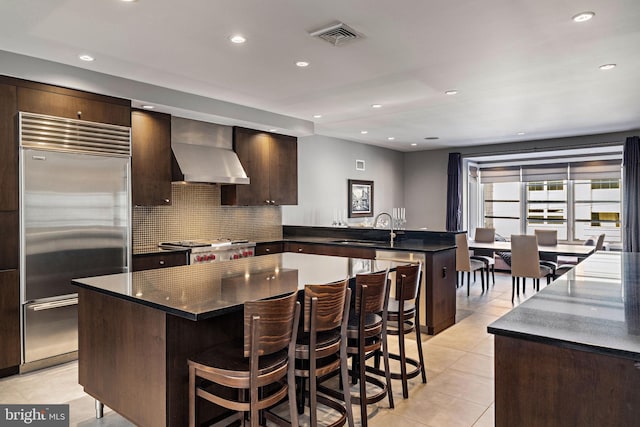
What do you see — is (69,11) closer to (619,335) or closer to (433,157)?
(619,335)

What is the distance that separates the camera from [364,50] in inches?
132

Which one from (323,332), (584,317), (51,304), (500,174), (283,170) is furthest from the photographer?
(500,174)

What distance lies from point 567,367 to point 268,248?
4.67m

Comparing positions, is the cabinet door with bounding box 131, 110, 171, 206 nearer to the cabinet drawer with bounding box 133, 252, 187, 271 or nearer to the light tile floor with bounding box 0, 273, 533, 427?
the cabinet drawer with bounding box 133, 252, 187, 271

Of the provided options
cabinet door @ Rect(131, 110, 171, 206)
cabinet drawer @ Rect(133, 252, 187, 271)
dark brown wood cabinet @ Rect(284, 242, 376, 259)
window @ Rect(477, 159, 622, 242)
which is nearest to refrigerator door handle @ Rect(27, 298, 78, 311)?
cabinet drawer @ Rect(133, 252, 187, 271)

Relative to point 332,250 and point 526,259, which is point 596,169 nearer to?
point 526,259

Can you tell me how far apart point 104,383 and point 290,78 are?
298 centimetres

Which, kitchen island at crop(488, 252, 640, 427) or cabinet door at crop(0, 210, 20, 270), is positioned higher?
cabinet door at crop(0, 210, 20, 270)

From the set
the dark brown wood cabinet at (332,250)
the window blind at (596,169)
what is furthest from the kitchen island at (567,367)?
the window blind at (596,169)

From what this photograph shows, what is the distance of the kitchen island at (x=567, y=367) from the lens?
51.0 inches

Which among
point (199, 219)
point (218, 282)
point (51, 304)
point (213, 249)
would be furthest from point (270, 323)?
point (199, 219)

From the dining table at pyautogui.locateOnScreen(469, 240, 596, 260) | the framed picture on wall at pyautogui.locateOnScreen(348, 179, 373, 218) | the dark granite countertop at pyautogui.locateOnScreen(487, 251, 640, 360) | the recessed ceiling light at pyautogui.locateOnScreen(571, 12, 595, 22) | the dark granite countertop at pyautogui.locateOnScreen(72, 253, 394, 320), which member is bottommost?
the dining table at pyautogui.locateOnScreen(469, 240, 596, 260)

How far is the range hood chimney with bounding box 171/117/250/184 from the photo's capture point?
190 inches

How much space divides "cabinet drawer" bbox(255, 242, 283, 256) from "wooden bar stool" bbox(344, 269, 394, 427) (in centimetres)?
297
